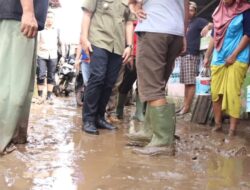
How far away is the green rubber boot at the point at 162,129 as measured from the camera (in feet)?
11.9

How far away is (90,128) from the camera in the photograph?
462cm

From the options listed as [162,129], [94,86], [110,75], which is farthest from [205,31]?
[162,129]

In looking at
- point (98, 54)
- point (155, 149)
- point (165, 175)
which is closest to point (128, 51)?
point (98, 54)

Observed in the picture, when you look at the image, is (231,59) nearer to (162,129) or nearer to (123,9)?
(123,9)

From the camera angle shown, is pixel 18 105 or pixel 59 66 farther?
pixel 59 66

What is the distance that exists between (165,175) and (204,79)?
3.07 m

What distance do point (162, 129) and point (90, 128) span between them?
117 centimetres

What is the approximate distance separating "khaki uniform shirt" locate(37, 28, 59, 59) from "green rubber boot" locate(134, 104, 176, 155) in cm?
629

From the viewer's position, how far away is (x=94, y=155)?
3.53 metres

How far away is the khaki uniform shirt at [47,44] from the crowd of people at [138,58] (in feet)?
10.4

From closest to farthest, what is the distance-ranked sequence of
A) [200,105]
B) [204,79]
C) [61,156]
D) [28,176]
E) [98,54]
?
1. [28,176]
2. [61,156]
3. [98,54]
4. [204,79]
5. [200,105]

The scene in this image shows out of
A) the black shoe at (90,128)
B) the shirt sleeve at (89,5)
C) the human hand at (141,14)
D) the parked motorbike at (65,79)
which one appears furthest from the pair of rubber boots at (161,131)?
the parked motorbike at (65,79)

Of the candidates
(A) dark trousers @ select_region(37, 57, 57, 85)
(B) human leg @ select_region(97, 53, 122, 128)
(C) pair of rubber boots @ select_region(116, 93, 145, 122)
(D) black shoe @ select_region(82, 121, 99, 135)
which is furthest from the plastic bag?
(A) dark trousers @ select_region(37, 57, 57, 85)

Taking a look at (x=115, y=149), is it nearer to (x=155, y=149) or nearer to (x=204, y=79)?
(x=155, y=149)
